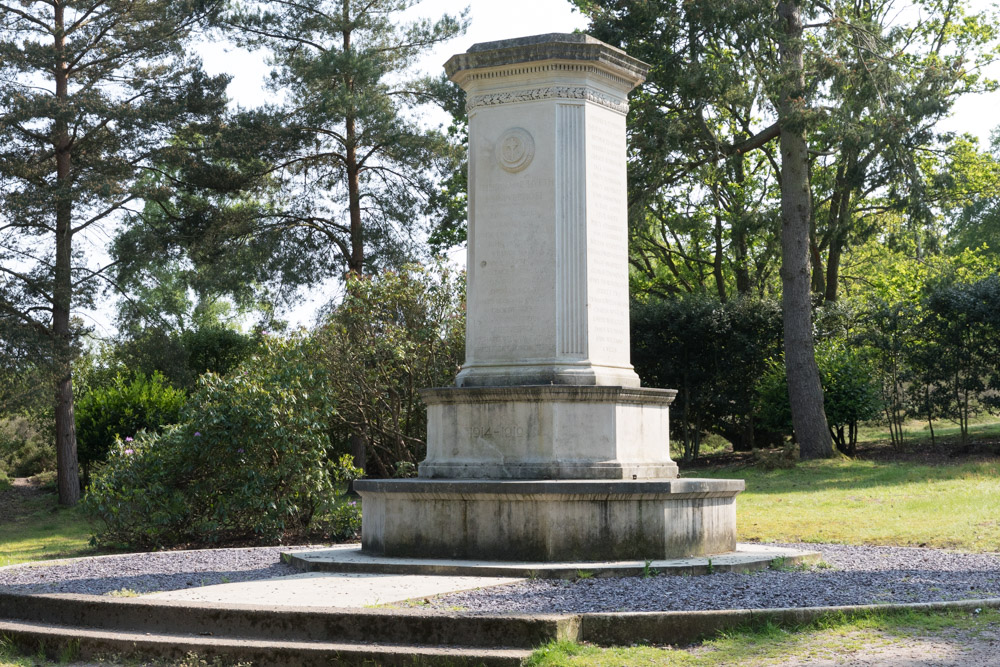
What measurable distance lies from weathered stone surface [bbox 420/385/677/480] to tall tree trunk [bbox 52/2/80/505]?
13.8m

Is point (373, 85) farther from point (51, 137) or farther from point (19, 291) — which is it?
point (19, 291)

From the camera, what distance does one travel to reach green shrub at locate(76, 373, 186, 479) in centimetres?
2212

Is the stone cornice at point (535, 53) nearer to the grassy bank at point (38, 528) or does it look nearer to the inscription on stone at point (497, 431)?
the inscription on stone at point (497, 431)

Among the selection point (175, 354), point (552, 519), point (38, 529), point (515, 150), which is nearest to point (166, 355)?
point (175, 354)

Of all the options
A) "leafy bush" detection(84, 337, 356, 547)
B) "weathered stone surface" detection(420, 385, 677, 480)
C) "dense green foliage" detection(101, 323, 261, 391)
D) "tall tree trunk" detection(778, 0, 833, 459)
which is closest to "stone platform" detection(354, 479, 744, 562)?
"weathered stone surface" detection(420, 385, 677, 480)

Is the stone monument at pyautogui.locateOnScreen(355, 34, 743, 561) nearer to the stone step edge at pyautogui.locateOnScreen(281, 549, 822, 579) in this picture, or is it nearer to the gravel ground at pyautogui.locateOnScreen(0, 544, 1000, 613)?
the stone step edge at pyautogui.locateOnScreen(281, 549, 822, 579)

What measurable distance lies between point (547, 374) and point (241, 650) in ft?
12.5

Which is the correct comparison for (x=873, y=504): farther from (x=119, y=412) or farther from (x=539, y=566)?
(x=119, y=412)

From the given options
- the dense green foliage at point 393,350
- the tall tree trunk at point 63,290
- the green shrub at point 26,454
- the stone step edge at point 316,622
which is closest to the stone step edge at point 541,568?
the stone step edge at point 316,622

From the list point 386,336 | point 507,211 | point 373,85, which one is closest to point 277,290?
point 373,85

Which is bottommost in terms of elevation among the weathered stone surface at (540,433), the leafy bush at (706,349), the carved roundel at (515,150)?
the weathered stone surface at (540,433)

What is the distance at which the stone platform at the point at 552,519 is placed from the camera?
25.3 ft

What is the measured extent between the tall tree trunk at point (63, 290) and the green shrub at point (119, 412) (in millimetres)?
1072

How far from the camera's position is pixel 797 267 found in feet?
67.1
